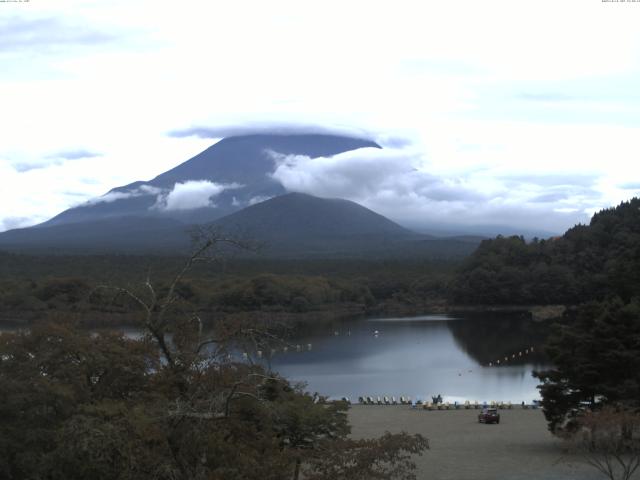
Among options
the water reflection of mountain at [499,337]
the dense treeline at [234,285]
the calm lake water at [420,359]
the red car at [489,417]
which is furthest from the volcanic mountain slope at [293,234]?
the red car at [489,417]

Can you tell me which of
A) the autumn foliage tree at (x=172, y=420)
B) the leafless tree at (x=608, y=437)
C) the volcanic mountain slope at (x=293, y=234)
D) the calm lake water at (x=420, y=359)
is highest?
the volcanic mountain slope at (x=293, y=234)

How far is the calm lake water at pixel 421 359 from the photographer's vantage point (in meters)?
26.2

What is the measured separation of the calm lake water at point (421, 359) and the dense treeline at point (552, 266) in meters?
8.62

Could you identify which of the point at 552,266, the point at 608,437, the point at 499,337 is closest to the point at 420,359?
the point at 499,337

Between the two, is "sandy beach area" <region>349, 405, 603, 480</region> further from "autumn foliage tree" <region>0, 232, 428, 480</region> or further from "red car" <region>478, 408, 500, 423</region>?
"autumn foliage tree" <region>0, 232, 428, 480</region>

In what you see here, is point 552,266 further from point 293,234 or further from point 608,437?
point 293,234

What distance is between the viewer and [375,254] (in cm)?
10338

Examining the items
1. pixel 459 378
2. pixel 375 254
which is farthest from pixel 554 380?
pixel 375 254

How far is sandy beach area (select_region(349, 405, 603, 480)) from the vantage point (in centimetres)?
1221

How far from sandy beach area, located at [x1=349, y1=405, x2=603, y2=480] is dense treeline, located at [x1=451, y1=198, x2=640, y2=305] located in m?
34.6

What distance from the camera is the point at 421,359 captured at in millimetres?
33281

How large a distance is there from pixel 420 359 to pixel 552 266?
26808mm

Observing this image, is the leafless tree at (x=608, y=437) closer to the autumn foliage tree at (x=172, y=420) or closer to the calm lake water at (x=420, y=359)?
the autumn foliage tree at (x=172, y=420)

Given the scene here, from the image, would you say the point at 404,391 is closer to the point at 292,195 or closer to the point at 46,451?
the point at 46,451
